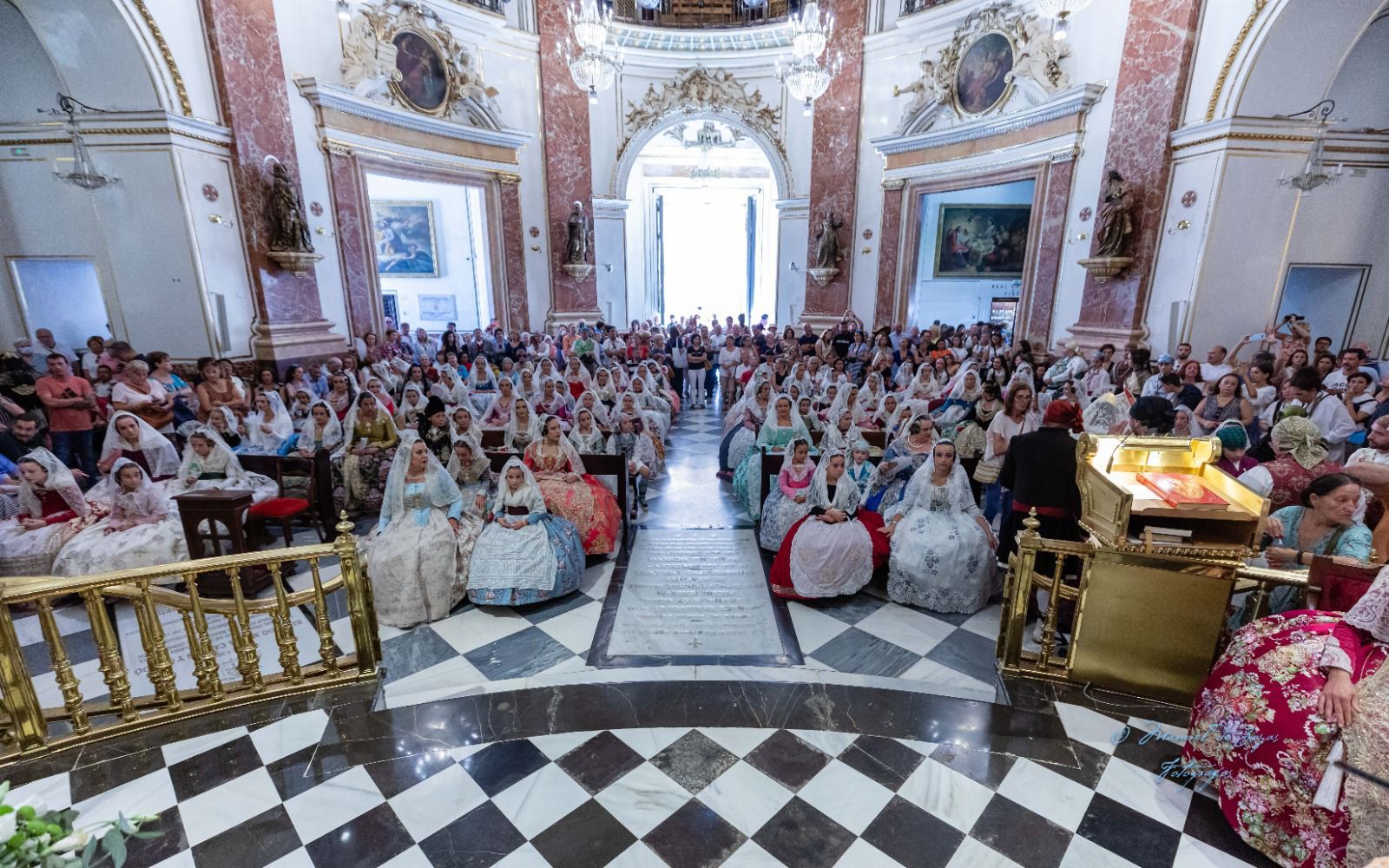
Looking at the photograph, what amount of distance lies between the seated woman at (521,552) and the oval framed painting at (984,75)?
1247cm

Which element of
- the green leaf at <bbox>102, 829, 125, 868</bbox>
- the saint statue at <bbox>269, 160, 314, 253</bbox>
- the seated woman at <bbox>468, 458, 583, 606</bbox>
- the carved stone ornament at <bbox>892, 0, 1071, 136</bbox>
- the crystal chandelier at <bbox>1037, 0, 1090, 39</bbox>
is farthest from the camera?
the carved stone ornament at <bbox>892, 0, 1071, 136</bbox>

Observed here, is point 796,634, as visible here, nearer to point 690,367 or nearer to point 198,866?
point 198,866

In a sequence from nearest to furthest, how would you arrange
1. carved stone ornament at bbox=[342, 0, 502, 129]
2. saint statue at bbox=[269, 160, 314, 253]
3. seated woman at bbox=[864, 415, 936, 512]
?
seated woman at bbox=[864, 415, 936, 512], saint statue at bbox=[269, 160, 314, 253], carved stone ornament at bbox=[342, 0, 502, 129]

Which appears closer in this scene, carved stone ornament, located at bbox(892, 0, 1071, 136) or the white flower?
the white flower

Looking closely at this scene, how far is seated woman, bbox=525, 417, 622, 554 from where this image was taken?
571 cm

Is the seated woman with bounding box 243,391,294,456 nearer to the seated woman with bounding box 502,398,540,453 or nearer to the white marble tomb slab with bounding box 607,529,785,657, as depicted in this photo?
the seated woman with bounding box 502,398,540,453

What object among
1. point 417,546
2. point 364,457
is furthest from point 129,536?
point 417,546

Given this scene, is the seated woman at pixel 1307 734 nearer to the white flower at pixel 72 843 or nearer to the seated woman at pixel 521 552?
the white flower at pixel 72 843

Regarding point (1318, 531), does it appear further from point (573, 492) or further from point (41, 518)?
point (41, 518)

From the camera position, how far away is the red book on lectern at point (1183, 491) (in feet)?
9.92

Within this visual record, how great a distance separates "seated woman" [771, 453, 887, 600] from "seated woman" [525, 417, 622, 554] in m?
Answer: 1.68

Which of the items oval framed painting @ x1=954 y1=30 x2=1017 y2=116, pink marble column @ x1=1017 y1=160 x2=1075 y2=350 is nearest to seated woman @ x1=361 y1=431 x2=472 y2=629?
pink marble column @ x1=1017 y1=160 x2=1075 y2=350

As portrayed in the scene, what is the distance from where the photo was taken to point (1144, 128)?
9633 millimetres

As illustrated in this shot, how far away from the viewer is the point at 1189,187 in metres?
9.13
